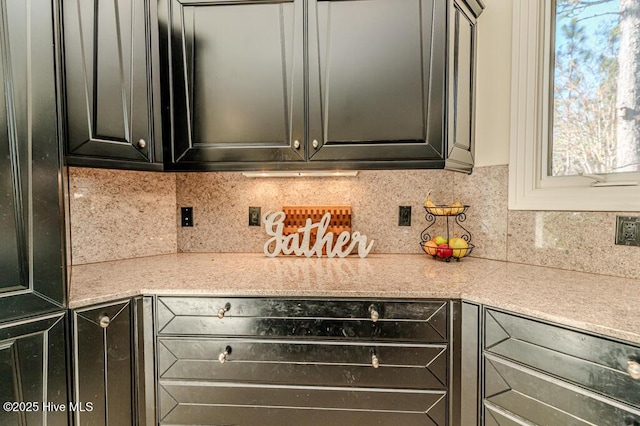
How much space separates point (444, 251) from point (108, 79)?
172 cm

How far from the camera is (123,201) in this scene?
1.67 metres

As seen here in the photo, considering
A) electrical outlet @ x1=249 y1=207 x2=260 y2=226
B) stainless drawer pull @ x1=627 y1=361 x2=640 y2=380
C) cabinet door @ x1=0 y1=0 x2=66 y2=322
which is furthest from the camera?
electrical outlet @ x1=249 y1=207 x2=260 y2=226

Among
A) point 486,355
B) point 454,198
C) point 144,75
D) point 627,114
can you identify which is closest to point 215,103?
point 144,75

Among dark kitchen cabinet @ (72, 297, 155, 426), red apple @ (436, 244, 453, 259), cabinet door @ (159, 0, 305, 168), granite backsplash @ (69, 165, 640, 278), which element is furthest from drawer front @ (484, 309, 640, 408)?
dark kitchen cabinet @ (72, 297, 155, 426)

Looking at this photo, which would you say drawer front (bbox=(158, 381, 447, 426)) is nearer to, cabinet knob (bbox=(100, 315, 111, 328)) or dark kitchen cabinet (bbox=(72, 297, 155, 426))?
dark kitchen cabinet (bbox=(72, 297, 155, 426))

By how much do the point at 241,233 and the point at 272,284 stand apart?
738 mm

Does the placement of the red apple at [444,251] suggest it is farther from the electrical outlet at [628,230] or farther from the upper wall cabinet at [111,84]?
the upper wall cabinet at [111,84]

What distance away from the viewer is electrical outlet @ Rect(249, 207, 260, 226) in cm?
184

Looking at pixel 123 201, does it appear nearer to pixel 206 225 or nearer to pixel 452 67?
pixel 206 225

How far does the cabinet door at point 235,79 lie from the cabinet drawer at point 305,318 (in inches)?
25.9

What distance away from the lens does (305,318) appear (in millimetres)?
1141

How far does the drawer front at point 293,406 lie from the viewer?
3.68 feet

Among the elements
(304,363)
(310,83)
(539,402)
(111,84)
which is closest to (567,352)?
(539,402)

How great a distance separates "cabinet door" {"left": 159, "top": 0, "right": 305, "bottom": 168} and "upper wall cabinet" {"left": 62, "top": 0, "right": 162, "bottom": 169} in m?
0.08
